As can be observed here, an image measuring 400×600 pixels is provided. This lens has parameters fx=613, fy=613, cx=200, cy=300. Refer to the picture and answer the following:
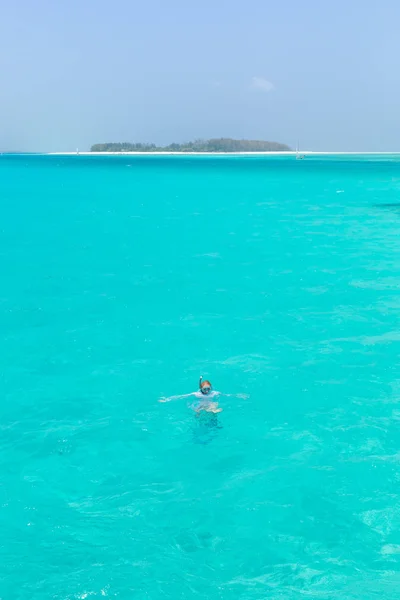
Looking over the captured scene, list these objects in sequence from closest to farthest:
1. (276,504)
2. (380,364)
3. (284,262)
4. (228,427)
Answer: (276,504), (228,427), (380,364), (284,262)

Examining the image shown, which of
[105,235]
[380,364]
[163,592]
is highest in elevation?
[105,235]

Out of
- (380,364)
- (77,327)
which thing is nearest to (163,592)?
(380,364)

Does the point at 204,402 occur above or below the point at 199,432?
above

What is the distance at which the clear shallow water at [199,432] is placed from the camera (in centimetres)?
1377

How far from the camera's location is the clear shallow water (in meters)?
13.8

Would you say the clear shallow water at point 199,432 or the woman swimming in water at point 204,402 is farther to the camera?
the woman swimming in water at point 204,402

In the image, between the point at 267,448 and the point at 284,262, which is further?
the point at 284,262

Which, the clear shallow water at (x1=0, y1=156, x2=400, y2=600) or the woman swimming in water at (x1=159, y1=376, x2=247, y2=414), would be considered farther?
the woman swimming in water at (x1=159, y1=376, x2=247, y2=414)

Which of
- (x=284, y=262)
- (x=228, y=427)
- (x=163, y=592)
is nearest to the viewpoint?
(x=163, y=592)

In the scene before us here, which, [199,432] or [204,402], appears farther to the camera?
[204,402]

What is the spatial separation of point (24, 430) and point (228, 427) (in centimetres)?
663

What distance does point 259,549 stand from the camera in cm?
1425

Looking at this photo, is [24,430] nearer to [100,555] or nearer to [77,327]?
[100,555]

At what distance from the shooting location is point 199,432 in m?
19.8
